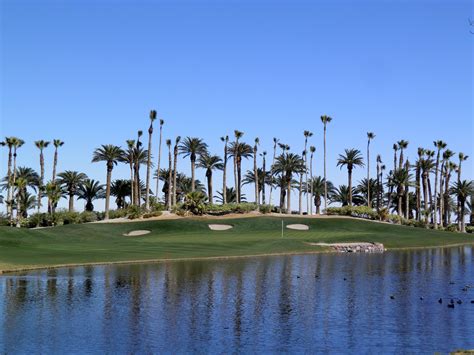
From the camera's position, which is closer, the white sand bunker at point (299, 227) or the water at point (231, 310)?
the water at point (231, 310)

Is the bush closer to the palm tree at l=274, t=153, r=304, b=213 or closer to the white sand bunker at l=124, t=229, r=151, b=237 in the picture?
the white sand bunker at l=124, t=229, r=151, b=237

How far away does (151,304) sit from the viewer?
33.8 meters

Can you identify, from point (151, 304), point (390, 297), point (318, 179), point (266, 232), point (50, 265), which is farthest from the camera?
point (318, 179)

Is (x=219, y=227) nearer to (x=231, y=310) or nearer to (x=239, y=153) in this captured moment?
(x=239, y=153)

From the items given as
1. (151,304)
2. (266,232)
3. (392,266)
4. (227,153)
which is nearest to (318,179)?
(227,153)

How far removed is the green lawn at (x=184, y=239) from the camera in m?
60.1

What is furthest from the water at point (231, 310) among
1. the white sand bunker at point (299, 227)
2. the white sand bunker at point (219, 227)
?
the white sand bunker at point (299, 227)

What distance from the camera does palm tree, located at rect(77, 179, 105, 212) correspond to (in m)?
134

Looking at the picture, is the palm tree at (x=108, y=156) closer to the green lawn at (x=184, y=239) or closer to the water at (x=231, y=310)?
the green lawn at (x=184, y=239)

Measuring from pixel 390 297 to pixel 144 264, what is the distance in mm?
25823

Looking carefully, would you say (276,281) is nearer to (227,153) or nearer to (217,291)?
(217,291)

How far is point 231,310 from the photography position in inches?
1271

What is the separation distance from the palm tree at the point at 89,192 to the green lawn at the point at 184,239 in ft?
116

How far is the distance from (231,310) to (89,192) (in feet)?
353
